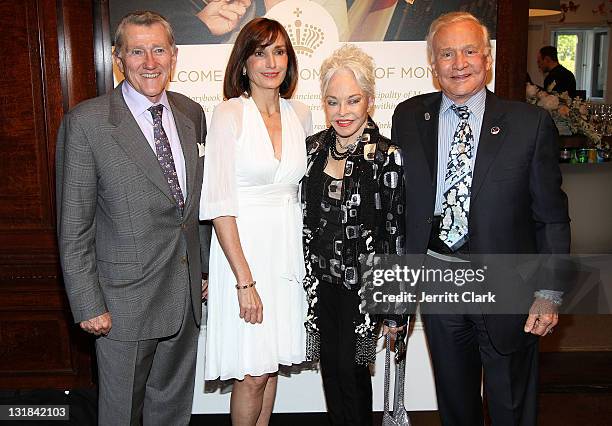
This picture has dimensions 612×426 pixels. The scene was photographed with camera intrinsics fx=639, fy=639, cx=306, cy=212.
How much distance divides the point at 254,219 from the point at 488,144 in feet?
3.11

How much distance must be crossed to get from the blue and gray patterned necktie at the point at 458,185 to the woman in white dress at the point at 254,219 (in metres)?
0.60

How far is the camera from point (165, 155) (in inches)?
96.3

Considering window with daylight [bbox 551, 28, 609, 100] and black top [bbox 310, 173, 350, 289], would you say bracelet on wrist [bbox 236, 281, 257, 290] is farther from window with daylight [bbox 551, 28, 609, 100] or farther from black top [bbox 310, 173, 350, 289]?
window with daylight [bbox 551, 28, 609, 100]

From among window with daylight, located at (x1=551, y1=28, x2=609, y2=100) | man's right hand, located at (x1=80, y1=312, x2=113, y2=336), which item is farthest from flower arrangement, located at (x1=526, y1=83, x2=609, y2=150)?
window with daylight, located at (x1=551, y1=28, x2=609, y2=100)

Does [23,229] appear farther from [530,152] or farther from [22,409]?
[530,152]

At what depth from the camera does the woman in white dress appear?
2.51m

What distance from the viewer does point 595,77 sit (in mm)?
12922

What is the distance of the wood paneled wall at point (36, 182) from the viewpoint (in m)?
3.24

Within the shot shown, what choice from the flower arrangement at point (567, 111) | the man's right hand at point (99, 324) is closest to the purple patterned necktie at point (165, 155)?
the man's right hand at point (99, 324)

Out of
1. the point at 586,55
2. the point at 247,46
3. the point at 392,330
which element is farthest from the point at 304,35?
the point at 586,55

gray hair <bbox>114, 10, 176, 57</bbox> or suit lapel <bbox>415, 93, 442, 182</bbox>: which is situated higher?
gray hair <bbox>114, 10, 176, 57</bbox>

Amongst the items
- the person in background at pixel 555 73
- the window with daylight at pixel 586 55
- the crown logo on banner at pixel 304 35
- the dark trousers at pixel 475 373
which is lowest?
the dark trousers at pixel 475 373

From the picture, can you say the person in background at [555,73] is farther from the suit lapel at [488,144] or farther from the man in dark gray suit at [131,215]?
the man in dark gray suit at [131,215]

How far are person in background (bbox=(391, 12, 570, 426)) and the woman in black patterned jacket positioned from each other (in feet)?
0.39
